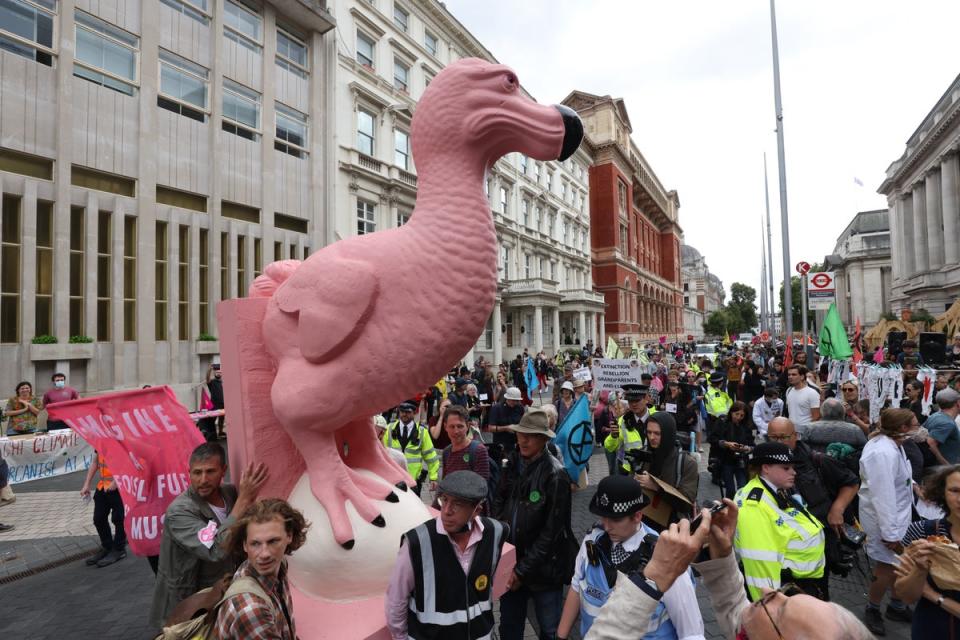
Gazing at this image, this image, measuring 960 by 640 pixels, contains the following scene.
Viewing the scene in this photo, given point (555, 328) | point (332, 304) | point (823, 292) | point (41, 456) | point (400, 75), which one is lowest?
point (41, 456)

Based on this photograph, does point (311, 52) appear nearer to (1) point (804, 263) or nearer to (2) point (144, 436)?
(1) point (804, 263)

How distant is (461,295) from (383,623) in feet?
5.05

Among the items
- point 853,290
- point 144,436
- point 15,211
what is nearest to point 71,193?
point 15,211

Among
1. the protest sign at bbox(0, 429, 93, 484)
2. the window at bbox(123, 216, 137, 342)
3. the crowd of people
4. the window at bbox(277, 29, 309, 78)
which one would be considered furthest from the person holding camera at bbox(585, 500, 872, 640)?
the window at bbox(277, 29, 309, 78)

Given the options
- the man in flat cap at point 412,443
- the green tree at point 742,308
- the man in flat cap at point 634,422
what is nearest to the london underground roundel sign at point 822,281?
the man in flat cap at point 634,422

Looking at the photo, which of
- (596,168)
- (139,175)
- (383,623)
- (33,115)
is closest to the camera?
(383,623)

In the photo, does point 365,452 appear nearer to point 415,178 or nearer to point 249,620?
point 249,620

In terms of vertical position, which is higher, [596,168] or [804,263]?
[596,168]

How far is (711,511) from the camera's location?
1.62 m

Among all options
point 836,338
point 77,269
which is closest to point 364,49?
point 77,269

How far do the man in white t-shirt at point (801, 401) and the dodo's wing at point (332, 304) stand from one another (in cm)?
576

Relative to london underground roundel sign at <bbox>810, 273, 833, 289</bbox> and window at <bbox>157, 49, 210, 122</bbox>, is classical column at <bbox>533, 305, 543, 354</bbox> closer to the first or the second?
london underground roundel sign at <bbox>810, 273, 833, 289</bbox>

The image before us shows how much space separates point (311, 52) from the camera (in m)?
16.6

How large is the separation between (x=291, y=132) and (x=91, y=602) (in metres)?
14.7
